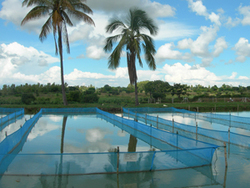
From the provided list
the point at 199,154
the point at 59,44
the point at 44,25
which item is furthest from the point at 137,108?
the point at 199,154

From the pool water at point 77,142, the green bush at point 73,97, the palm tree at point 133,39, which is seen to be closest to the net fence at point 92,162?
the pool water at point 77,142

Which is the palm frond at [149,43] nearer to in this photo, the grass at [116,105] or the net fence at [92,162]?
the grass at [116,105]

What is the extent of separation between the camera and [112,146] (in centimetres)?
1185

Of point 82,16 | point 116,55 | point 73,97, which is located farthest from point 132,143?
point 73,97

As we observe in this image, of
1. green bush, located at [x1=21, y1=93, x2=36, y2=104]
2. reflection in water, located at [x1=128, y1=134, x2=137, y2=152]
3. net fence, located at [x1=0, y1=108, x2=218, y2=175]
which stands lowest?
reflection in water, located at [x1=128, y1=134, x2=137, y2=152]

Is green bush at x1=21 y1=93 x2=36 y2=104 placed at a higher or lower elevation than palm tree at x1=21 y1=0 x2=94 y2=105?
lower

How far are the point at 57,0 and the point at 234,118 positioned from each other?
23.4 meters

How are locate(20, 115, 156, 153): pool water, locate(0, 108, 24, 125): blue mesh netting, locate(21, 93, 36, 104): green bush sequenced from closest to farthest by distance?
locate(20, 115, 156, 153): pool water → locate(0, 108, 24, 125): blue mesh netting → locate(21, 93, 36, 104): green bush

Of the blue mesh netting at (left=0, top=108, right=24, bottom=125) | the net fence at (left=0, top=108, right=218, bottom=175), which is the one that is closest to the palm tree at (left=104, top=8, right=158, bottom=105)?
the blue mesh netting at (left=0, top=108, right=24, bottom=125)

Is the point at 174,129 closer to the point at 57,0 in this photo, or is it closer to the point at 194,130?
the point at 194,130

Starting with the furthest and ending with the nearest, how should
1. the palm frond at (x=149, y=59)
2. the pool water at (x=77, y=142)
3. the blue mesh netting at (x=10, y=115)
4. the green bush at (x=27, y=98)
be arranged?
the green bush at (x=27, y=98)
the palm frond at (x=149, y=59)
the blue mesh netting at (x=10, y=115)
the pool water at (x=77, y=142)

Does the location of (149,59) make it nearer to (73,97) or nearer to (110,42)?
(110,42)

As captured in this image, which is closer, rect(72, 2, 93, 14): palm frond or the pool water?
the pool water

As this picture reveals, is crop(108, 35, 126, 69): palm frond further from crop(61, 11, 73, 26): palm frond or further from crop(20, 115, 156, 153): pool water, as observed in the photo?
crop(20, 115, 156, 153): pool water
